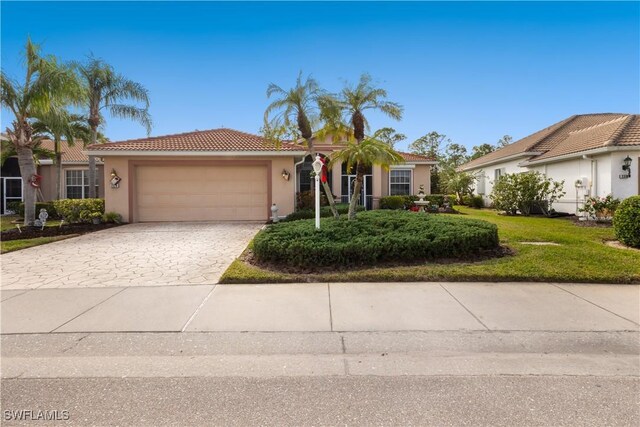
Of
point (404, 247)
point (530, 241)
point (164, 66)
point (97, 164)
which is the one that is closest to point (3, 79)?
point (164, 66)

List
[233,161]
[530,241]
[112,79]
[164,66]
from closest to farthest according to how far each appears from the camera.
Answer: [530,241] → [164,66] → [233,161] → [112,79]

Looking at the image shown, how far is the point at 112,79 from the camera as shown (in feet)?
56.0

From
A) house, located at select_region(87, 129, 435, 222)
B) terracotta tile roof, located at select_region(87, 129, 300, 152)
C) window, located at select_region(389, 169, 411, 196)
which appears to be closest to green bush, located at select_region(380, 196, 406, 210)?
window, located at select_region(389, 169, 411, 196)

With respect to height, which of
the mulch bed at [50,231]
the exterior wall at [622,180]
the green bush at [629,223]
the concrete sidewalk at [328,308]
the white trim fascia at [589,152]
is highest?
the white trim fascia at [589,152]

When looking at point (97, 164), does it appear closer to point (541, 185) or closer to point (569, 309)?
point (569, 309)

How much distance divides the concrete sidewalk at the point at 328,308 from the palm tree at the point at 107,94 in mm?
14914

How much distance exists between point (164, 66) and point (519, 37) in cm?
1353

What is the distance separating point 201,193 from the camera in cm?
1414

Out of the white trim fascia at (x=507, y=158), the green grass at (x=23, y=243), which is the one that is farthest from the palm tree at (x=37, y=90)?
the white trim fascia at (x=507, y=158)

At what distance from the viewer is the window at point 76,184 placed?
19.8 metres

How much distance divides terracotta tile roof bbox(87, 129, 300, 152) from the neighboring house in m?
12.5

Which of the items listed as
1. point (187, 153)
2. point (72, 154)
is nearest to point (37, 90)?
point (187, 153)

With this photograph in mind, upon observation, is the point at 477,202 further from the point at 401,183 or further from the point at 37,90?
the point at 37,90

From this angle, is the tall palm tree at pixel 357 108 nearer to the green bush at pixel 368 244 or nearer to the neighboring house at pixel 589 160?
the green bush at pixel 368 244
